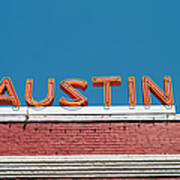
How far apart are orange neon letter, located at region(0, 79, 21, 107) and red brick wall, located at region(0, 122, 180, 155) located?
4.76 ft

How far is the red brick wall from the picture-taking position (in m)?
19.5

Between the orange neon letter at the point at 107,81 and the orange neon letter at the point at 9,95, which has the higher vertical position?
the orange neon letter at the point at 107,81

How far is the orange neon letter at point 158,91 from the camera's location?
69.7ft

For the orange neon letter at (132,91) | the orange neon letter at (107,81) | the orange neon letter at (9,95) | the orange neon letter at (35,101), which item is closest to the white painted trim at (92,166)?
the orange neon letter at (132,91)

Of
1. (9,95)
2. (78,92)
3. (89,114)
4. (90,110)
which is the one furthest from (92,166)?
(9,95)

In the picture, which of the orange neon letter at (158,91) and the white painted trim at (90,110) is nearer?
the white painted trim at (90,110)

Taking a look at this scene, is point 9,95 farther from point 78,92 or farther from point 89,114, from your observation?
point 89,114

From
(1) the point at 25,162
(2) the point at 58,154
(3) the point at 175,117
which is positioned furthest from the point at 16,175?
(3) the point at 175,117

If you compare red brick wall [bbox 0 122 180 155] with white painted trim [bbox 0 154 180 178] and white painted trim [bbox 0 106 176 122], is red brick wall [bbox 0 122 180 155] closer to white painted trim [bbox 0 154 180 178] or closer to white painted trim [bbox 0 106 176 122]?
white painted trim [bbox 0 106 176 122]

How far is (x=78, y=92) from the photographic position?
861 inches

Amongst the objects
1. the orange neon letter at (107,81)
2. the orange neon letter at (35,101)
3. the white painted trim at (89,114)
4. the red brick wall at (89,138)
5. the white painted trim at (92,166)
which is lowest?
the white painted trim at (92,166)

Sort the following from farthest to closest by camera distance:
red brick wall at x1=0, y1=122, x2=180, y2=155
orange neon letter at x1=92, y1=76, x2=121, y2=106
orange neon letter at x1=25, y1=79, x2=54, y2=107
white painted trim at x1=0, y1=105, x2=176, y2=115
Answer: orange neon letter at x1=92, y1=76, x2=121, y2=106, orange neon letter at x1=25, y1=79, x2=54, y2=107, white painted trim at x1=0, y1=105, x2=176, y2=115, red brick wall at x1=0, y1=122, x2=180, y2=155

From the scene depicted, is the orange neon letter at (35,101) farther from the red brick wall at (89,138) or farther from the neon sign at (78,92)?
the red brick wall at (89,138)

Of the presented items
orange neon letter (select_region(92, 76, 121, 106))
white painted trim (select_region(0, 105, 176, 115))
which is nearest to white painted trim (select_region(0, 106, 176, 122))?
white painted trim (select_region(0, 105, 176, 115))
